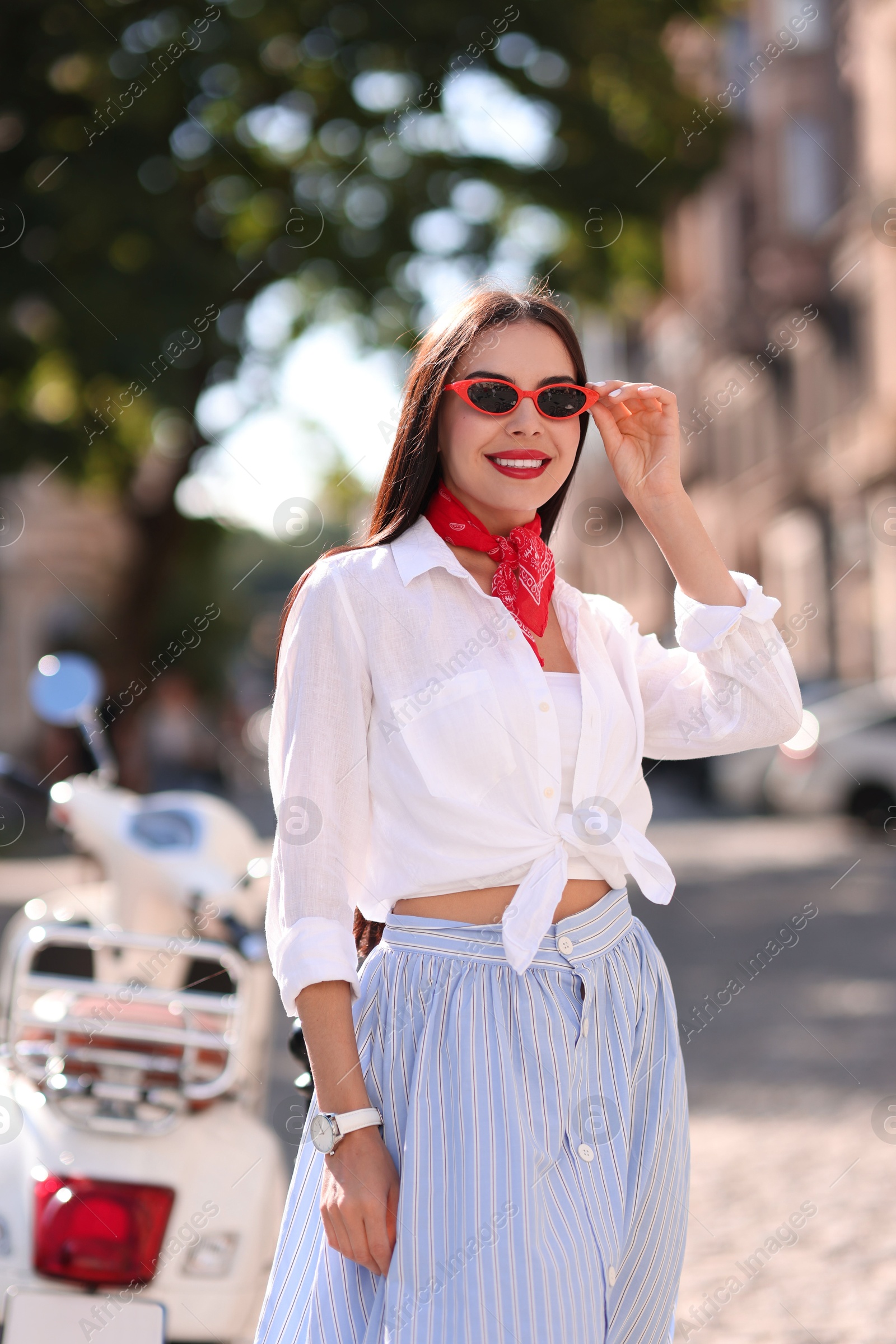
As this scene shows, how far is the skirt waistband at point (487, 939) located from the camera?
1.86 m

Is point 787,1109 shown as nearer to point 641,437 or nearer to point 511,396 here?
point 641,437

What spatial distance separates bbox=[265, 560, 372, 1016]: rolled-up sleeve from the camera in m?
1.79

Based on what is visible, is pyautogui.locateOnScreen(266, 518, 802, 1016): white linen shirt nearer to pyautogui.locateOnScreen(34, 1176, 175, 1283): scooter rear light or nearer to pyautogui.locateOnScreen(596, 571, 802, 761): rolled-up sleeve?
pyautogui.locateOnScreen(596, 571, 802, 761): rolled-up sleeve

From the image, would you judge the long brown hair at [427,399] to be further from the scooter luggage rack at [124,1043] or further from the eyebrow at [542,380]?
the scooter luggage rack at [124,1043]

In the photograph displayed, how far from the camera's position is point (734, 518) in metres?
35.2

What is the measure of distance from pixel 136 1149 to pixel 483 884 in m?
1.06

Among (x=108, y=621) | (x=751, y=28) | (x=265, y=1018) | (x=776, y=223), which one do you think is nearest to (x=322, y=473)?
(x=108, y=621)

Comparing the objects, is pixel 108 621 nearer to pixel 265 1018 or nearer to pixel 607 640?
pixel 265 1018

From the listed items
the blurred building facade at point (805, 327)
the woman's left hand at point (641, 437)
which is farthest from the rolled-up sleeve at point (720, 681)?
the blurred building facade at point (805, 327)

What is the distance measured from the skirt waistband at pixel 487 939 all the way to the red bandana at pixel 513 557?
0.34 meters

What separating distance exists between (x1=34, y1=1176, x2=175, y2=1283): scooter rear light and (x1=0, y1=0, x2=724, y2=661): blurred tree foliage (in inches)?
343

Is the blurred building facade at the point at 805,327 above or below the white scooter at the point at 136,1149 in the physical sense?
below

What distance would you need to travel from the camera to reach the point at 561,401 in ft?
6.57

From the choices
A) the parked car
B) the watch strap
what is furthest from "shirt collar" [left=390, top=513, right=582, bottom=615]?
the parked car
